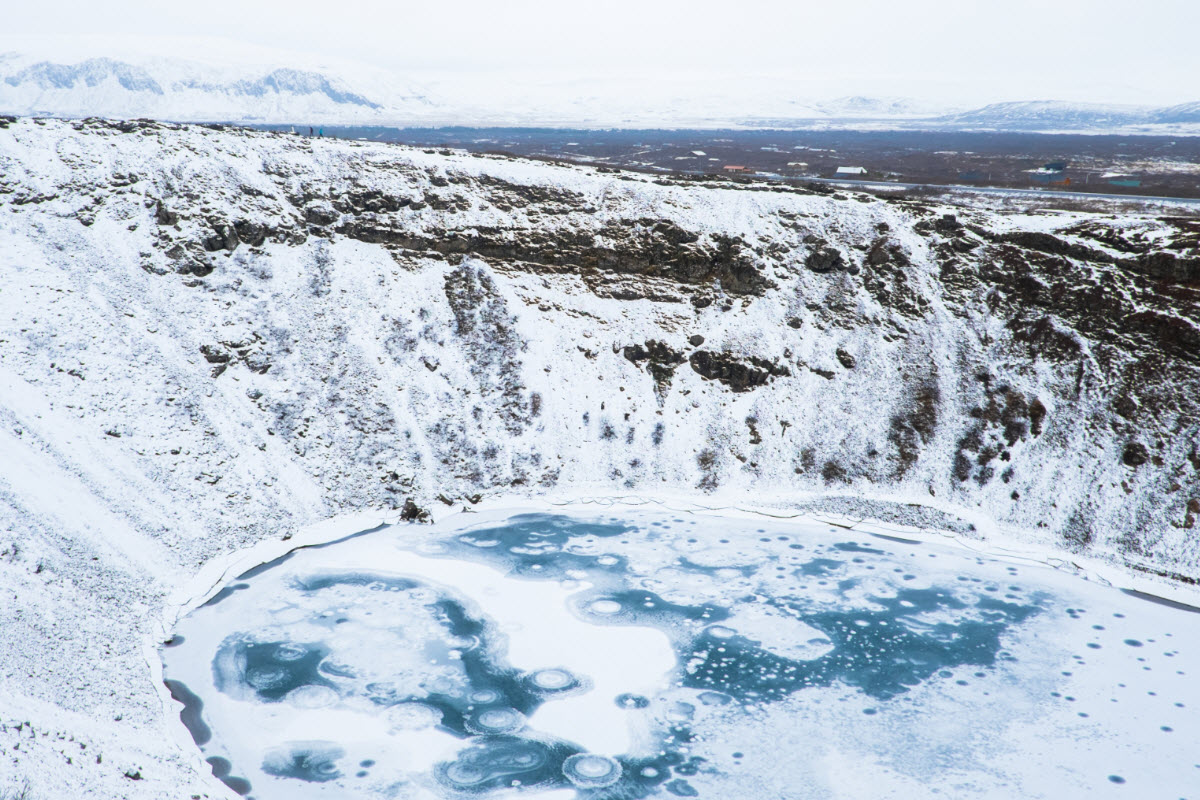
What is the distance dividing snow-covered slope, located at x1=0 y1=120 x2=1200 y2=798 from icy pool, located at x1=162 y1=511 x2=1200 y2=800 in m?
4.58

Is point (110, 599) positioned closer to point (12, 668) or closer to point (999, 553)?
point (12, 668)

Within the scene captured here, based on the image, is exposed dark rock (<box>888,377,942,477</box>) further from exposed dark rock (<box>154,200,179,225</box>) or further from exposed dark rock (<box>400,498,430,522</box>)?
exposed dark rock (<box>154,200,179,225</box>)

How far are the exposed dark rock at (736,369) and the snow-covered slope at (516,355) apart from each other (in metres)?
0.21

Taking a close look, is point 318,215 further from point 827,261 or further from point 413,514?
point 827,261

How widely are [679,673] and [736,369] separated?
84.7 feet

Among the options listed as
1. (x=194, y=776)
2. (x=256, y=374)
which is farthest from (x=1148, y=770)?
(x=256, y=374)

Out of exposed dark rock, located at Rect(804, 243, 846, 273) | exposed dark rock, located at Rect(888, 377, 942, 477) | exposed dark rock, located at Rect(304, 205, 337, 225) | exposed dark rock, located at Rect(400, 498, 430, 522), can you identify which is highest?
exposed dark rock, located at Rect(304, 205, 337, 225)

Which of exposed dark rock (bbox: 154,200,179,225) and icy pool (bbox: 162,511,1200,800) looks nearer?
icy pool (bbox: 162,511,1200,800)

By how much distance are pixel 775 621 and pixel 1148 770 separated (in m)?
14.1

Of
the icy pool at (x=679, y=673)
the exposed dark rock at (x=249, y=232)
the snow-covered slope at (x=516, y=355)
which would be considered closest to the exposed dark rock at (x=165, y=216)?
the snow-covered slope at (x=516, y=355)

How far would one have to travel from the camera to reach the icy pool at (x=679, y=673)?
24891mm

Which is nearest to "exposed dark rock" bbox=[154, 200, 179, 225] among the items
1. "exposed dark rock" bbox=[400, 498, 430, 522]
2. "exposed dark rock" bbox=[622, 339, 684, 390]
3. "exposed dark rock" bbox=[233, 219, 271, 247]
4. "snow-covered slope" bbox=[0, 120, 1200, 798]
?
"snow-covered slope" bbox=[0, 120, 1200, 798]

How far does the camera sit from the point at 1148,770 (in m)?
25.1

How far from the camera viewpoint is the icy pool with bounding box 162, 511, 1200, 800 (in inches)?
980
